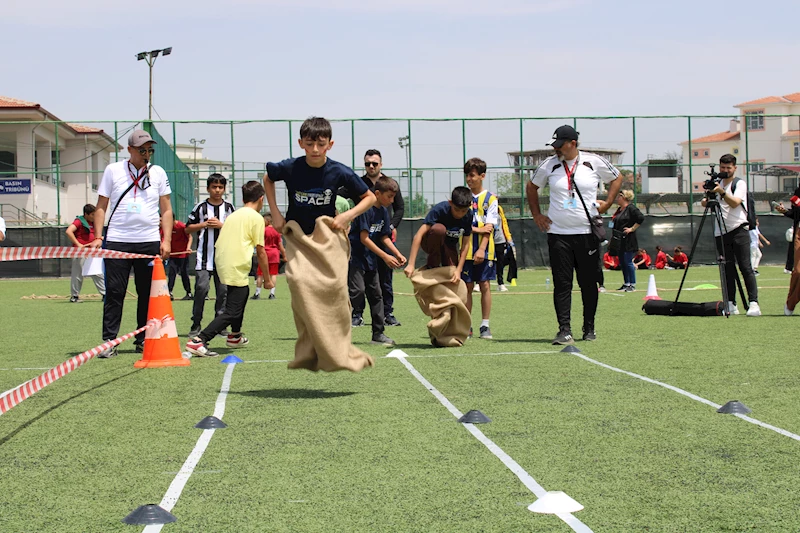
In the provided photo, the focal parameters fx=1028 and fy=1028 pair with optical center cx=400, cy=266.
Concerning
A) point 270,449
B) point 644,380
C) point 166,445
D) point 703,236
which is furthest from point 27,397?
point 703,236

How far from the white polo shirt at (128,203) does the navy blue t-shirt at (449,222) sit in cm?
260

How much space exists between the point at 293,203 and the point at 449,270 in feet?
9.50

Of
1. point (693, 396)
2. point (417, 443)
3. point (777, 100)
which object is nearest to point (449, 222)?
point (693, 396)

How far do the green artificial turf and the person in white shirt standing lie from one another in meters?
0.63

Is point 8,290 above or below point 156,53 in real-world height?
below

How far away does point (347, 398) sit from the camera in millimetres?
6723

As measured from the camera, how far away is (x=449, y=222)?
9984 millimetres

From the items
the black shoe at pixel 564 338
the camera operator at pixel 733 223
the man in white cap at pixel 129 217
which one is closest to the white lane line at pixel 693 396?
the black shoe at pixel 564 338

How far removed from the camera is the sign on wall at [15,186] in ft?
122

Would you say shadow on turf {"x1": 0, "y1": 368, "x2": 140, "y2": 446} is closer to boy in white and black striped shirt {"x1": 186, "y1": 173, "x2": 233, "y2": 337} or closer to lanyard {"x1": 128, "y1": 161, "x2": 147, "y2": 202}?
lanyard {"x1": 128, "y1": 161, "x2": 147, "y2": 202}

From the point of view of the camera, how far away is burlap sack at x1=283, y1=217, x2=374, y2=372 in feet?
22.5

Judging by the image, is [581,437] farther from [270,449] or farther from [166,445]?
[166,445]

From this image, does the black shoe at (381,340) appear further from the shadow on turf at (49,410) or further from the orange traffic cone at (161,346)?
the shadow on turf at (49,410)

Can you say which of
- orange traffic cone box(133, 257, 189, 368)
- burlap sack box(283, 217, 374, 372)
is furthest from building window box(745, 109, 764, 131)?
burlap sack box(283, 217, 374, 372)
